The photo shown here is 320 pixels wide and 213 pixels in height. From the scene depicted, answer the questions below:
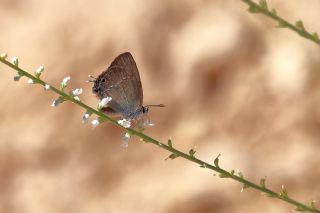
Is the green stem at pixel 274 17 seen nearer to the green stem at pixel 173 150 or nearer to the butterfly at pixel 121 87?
the green stem at pixel 173 150

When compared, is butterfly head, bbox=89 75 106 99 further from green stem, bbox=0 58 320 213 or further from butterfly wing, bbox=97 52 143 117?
green stem, bbox=0 58 320 213

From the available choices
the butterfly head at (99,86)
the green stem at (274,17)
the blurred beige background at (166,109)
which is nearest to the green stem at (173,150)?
the green stem at (274,17)

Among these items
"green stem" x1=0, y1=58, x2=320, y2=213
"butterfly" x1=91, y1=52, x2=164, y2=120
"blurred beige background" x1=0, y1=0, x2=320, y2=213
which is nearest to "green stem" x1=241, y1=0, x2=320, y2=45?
"green stem" x1=0, y1=58, x2=320, y2=213

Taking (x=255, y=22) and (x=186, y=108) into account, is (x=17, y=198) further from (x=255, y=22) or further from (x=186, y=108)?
(x=255, y=22)

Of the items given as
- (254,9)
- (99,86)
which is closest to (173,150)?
(254,9)

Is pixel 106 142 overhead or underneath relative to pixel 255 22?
underneath

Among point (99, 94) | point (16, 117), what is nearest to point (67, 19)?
point (16, 117)
